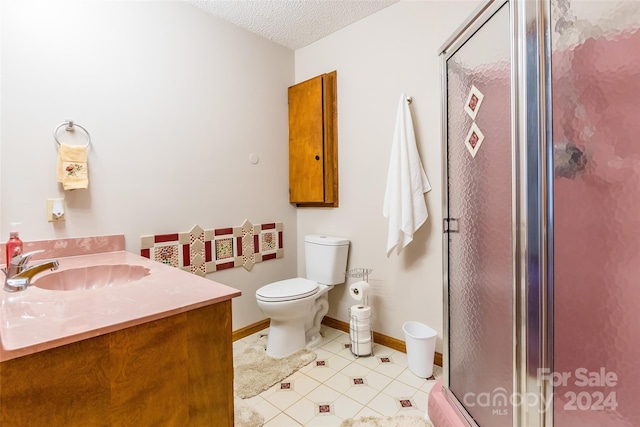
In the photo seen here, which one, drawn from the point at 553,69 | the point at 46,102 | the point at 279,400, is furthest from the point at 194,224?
the point at 553,69

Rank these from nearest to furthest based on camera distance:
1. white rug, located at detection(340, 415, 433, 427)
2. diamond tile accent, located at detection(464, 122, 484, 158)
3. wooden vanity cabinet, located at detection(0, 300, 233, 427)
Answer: wooden vanity cabinet, located at detection(0, 300, 233, 427)
diamond tile accent, located at detection(464, 122, 484, 158)
white rug, located at detection(340, 415, 433, 427)

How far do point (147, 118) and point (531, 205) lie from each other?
1.95 m

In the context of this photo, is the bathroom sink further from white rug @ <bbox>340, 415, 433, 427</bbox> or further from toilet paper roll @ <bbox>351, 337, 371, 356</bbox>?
toilet paper roll @ <bbox>351, 337, 371, 356</bbox>

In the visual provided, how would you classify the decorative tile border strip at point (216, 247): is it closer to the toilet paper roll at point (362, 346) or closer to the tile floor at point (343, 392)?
the tile floor at point (343, 392)

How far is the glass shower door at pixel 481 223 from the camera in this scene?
3.11ft

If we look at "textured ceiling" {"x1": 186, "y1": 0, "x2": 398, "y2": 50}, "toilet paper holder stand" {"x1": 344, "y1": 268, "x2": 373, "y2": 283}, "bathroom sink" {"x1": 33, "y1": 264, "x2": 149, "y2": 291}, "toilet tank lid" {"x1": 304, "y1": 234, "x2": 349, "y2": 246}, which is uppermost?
"textured ceiling" {"x1": 186, "y1": 0, "x2": 398, "y2": 50}

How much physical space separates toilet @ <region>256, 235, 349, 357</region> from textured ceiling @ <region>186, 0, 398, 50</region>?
160 cm

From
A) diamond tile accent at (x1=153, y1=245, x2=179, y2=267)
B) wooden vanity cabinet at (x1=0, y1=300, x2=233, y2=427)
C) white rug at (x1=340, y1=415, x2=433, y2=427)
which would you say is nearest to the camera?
wooden vanity cabinet at (x1=0, y1=300, x2=233, y2=427)

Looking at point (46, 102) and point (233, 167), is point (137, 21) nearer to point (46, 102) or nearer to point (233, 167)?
point (46, 102)

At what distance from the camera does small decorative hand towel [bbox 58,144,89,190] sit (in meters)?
1.47

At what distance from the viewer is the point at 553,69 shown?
0.80 metres

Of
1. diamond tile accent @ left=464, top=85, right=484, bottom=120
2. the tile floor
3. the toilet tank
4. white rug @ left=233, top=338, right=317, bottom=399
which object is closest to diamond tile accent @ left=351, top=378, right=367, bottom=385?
the tile floor

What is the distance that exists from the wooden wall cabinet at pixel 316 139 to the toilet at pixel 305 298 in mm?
369

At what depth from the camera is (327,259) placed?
2.26 m
